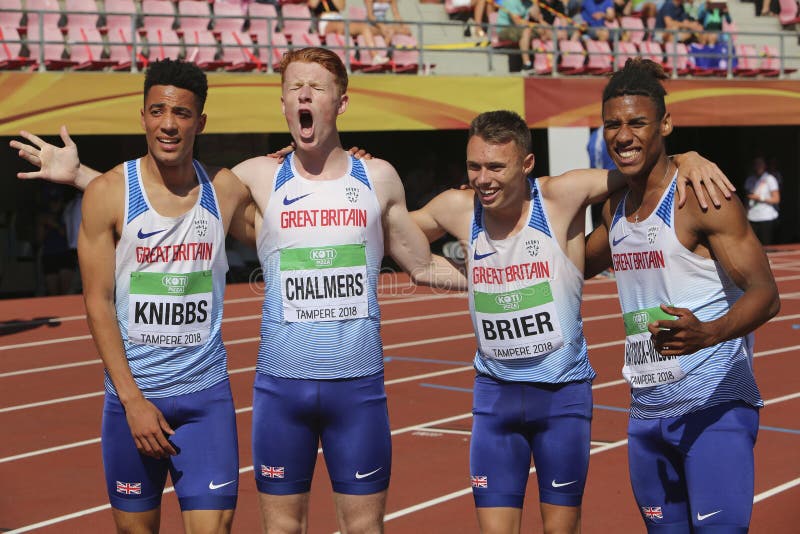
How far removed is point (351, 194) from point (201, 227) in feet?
1.99

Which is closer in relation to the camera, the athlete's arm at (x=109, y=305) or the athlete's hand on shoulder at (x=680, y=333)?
the athlete's hand on shoulder at (x=680, y=333)

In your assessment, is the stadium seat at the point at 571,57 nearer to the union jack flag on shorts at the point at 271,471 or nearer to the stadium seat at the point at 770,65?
the stadium seat at the point at 770,65

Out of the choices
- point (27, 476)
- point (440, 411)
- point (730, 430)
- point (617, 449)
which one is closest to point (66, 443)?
point (27, 476)

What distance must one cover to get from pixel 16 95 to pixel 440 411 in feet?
27.9

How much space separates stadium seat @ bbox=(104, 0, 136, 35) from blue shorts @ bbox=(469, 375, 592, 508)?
538 inches

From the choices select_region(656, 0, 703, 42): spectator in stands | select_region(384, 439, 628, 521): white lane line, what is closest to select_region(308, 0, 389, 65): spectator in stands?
select_region(656, 0, 703, 42): spectator in stands

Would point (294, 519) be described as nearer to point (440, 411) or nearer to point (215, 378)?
point (215, 378)

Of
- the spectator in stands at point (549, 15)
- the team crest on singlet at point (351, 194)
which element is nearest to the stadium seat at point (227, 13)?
the spectator in stands at point (549, 15)

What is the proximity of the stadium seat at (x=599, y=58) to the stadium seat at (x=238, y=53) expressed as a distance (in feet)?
19.7

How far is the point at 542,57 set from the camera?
20.1 m

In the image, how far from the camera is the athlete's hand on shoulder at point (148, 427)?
13.6 ft

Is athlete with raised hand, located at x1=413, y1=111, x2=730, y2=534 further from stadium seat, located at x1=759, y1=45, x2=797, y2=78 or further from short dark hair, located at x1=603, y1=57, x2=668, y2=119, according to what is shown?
stadium seat, located at x1=759, y1=45, x2=797, y2=78

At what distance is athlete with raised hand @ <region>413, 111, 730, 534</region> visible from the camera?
4.43 metres

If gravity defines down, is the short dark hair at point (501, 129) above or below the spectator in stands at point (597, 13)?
below
